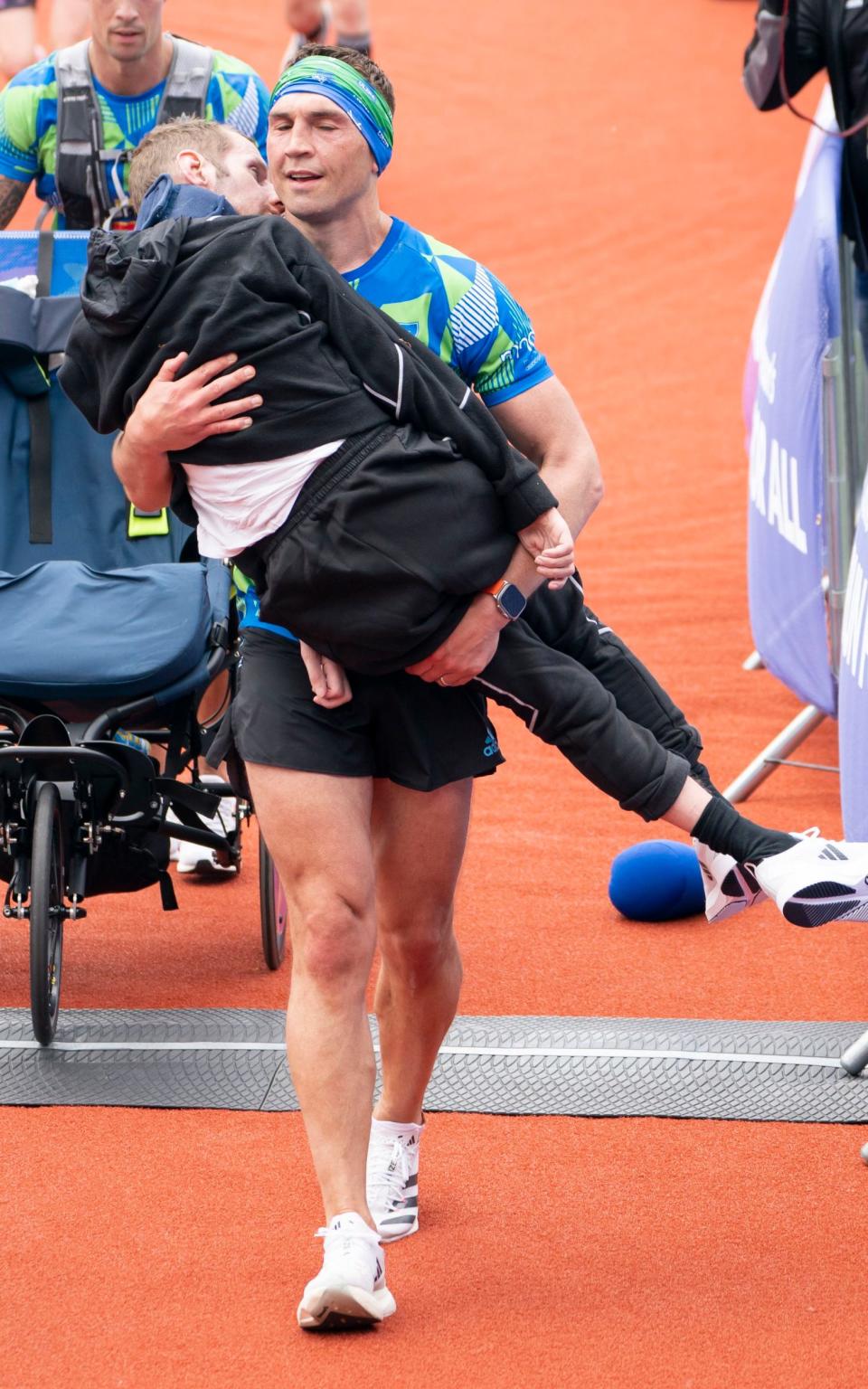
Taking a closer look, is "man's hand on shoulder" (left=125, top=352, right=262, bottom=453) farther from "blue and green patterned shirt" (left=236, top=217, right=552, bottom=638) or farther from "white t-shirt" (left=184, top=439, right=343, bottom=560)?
"blue and green patterned shirt" (left=236, top=217, right=552, bottom=638)

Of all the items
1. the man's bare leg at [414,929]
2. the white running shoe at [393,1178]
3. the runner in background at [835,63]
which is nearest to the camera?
the man's bare leg at [414,929]

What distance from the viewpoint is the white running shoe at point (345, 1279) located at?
10.9 feet

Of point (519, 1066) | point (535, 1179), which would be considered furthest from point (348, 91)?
point (519, 1066)

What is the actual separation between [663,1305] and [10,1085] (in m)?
1.79

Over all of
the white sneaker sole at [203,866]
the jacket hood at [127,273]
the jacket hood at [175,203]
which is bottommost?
the white sneaker sole at [203,866]

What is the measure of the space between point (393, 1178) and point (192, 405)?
1.62m

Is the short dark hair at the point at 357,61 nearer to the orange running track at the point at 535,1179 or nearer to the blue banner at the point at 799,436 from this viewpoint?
the orange running track at the point at 535,1179

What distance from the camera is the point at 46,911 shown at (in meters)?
4.68

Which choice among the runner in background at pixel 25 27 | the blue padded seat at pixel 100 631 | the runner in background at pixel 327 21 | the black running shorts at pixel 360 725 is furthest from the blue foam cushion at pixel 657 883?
the runner in background at pixel 327 21

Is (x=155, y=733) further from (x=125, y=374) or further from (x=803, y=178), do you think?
(x=803, y=178)

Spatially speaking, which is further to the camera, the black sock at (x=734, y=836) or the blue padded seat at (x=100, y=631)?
the blue padded seat at (x=100, y=631)

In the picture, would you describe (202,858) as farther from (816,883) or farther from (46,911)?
(816,883)

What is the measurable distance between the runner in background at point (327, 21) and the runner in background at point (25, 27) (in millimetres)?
3508

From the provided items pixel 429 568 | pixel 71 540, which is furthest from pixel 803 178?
pixel 429 568
